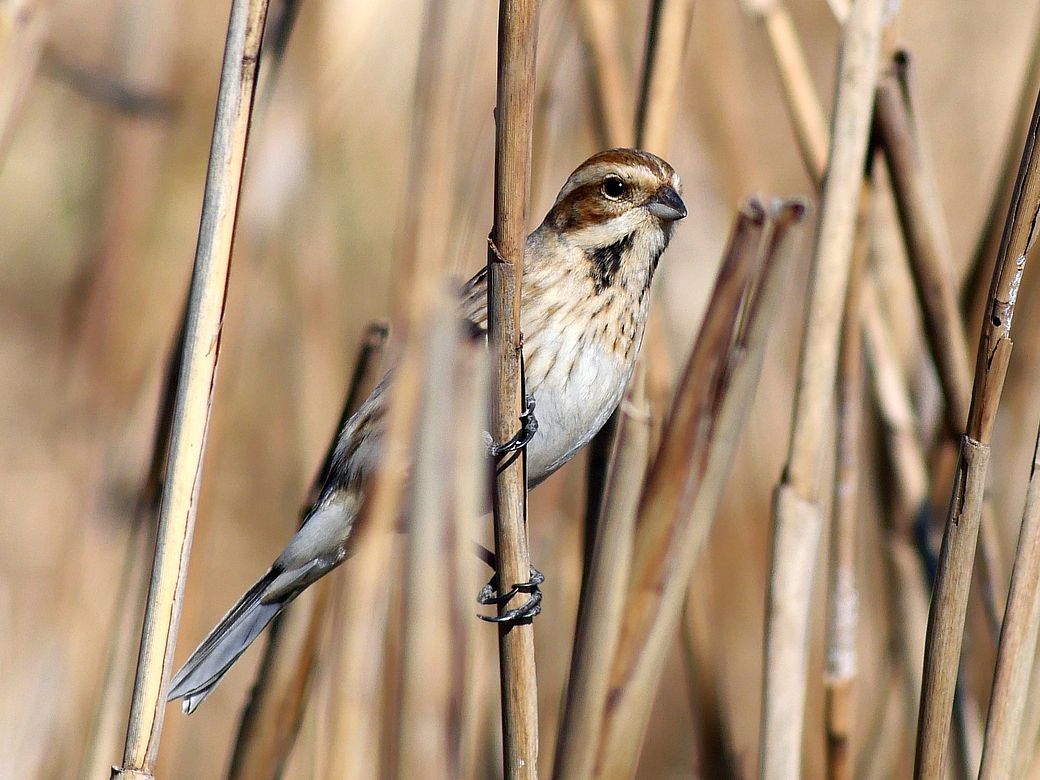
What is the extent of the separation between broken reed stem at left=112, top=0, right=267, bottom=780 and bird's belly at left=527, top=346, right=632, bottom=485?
757 millimetres

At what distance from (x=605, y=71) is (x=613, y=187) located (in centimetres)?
21

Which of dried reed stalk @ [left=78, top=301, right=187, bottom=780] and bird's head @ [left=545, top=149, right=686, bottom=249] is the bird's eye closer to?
bird's head @ [left=545, top=149, right=686, bottom=249]

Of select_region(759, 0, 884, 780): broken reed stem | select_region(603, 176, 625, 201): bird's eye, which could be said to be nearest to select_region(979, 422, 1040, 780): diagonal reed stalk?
select_region(759, 0, 884, 780): broken reed stem

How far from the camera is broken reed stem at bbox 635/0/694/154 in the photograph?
5.88 feet

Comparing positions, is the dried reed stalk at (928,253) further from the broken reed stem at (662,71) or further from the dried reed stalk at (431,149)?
the dried reed stalk at (431,149)

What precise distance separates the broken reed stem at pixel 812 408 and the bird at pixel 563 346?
12.1 inches

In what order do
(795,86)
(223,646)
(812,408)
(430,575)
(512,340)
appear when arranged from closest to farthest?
1. (512,340)
2. (430,575)
3. (812,408)
4. (223,646)
5. (795,86)

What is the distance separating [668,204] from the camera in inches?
76.4

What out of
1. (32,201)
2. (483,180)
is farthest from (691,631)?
(32,201)

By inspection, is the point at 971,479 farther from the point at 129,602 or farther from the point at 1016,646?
the point at 129,602

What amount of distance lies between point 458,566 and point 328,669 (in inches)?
14.9

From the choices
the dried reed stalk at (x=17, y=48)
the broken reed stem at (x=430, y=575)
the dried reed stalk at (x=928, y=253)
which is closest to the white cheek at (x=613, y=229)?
the dried reed stalk at (x=928, y=253)

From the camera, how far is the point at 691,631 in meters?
2.08

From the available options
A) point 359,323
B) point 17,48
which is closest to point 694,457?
point 17,48
